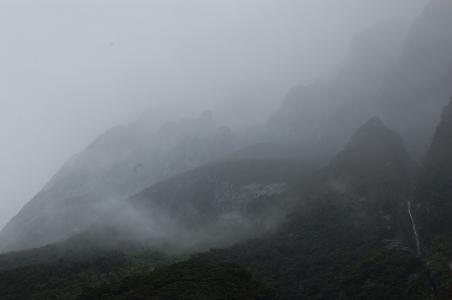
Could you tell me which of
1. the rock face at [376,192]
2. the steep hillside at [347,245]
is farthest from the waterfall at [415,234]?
the rock face at [376,192]

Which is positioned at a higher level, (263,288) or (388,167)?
(388,167)

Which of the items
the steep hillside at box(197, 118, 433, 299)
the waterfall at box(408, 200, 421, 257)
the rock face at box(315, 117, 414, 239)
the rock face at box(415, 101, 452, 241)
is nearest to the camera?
the steep hillside at box(197, 118, 433, 299)

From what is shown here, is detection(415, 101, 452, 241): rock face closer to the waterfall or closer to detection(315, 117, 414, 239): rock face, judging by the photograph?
the waterfall

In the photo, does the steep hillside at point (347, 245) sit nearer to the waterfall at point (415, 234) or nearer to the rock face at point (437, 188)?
the waterfall at point (415, 234)

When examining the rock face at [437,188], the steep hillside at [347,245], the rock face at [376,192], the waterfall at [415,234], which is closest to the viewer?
the steep hillside at [347,245]

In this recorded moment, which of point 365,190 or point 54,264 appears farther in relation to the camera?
point 365,190

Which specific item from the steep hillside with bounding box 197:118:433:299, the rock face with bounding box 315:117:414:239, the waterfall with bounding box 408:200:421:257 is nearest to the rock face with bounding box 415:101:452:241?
the waterfall with bounding box 408:200:421:257

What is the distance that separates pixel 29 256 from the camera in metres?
161

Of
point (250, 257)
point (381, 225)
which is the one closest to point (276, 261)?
point (250, 257)

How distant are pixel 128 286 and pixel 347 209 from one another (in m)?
88.9

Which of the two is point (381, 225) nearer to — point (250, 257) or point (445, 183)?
point (445, 183)

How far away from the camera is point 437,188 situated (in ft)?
541

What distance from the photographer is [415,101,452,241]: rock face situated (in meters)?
148

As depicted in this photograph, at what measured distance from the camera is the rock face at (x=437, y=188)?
487 feet
